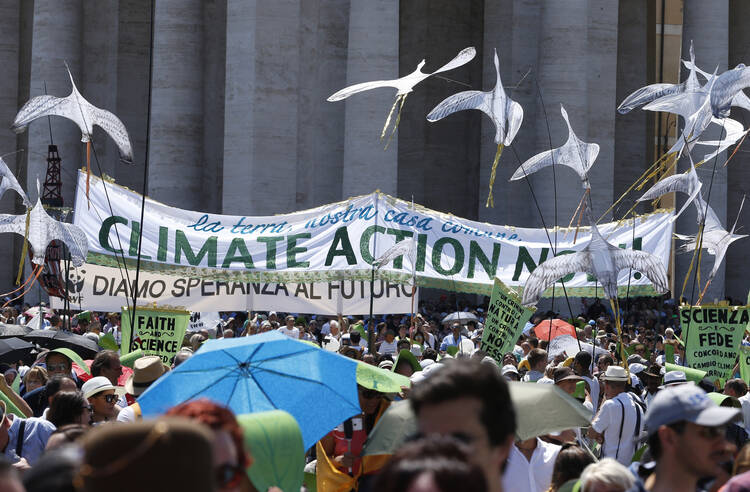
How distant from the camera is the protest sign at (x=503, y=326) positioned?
1388 centimetres

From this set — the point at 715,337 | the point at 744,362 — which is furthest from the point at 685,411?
the point at 715,337

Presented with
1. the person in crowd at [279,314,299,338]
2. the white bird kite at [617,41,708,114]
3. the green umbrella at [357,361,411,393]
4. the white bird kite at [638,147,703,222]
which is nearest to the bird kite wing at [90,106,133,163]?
the person in crowd at [279,314,299,338]

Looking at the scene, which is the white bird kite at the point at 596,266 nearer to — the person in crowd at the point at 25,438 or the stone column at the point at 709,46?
the person in crowd at the point at 25,438

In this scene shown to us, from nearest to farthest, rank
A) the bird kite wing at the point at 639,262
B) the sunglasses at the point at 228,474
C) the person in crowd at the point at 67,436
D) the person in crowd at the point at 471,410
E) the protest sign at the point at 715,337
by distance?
the sunglasses at the point at 228,474 → the person in crowd at the point at 471,410 → the person in crowd at the point at 67,436 → the bird kite wing at the point at 639,262 → the protest sign at the point at 715,337

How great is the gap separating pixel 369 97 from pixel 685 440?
25.8 metres

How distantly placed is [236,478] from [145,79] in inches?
1457

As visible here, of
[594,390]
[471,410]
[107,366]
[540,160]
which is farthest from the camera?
[540,160]

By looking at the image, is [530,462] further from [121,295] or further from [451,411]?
[121,295]

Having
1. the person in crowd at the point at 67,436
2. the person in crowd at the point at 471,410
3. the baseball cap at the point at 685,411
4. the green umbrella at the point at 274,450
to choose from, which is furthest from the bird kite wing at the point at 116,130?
the person in crowd at the point at 471,410

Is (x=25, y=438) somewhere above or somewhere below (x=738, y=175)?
below

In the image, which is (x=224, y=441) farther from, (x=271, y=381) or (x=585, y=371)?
(x=585, y=371)

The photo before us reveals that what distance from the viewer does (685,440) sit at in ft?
16.0

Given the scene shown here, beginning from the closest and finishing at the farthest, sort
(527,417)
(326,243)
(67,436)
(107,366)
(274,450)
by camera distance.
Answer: (274,450)
(67,436)
(527,417)
(107,366)
(326,243)

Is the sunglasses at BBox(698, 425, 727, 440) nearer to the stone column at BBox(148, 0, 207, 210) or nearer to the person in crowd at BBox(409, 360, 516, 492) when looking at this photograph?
the person in crowd at BBox(409, 360, 516, 492)
